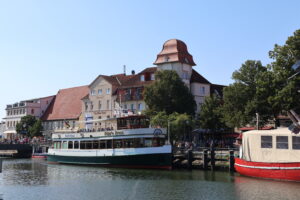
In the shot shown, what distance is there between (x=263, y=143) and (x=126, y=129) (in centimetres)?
1565

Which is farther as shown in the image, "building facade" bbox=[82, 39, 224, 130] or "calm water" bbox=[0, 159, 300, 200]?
"building facade" bbox=[82, 39, 224, 130]

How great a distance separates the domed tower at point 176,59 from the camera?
6356 centimetres

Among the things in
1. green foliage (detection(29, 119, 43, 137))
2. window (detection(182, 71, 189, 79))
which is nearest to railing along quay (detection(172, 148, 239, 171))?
window (detection(182, 71, 189, 79))

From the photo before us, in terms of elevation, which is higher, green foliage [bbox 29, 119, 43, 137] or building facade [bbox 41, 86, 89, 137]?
building facade [bbox 41, 86, 89, 137]

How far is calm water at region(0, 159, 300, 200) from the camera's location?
2470cm

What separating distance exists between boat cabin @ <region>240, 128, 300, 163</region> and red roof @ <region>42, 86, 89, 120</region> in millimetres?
52896

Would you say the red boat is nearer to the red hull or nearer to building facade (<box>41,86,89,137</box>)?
the red hull

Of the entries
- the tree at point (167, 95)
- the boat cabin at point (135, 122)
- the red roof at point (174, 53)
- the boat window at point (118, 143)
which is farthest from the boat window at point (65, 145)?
the red roof at point (174, 53)

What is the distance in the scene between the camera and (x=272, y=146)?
98.4 feet

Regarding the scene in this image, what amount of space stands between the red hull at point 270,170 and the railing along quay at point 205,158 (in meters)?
4.05

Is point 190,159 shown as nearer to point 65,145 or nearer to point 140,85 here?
point 65,145

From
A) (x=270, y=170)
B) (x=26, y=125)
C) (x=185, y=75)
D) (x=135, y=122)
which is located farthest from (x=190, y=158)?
(x=26, y=125)

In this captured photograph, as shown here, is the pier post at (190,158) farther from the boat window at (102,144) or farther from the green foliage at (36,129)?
the green foliage at (36,129)

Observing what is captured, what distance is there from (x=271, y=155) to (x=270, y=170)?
1.15m
